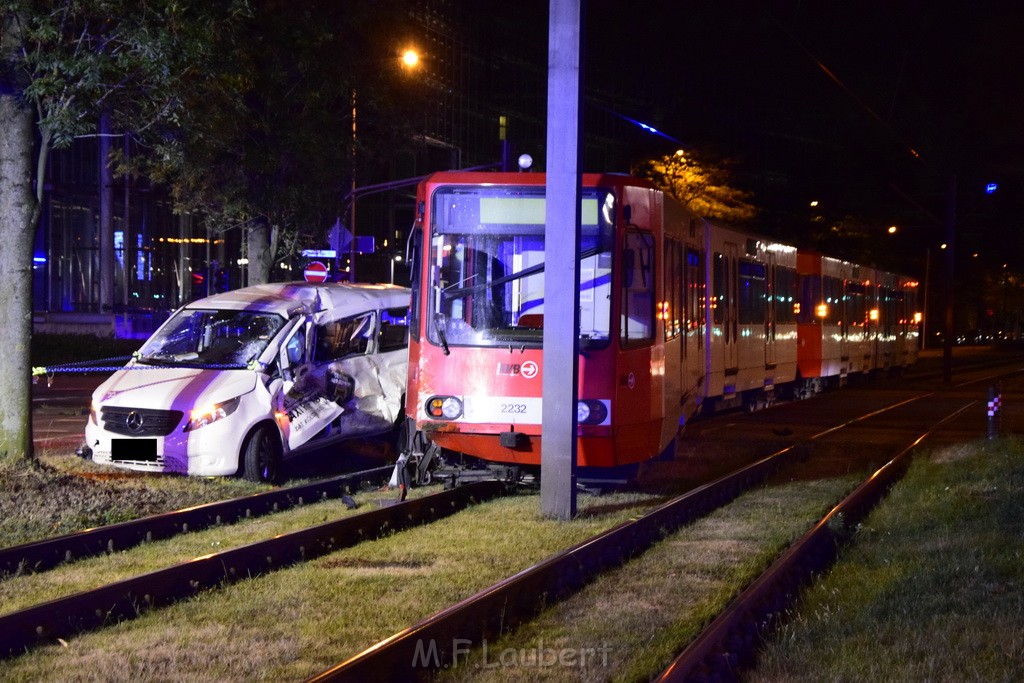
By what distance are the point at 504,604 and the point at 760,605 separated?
153cm

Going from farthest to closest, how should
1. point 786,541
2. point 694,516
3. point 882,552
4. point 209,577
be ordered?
point 694,516
point 786,541
point 882,552
point 209,577

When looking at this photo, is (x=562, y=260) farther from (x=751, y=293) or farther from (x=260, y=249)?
(x=260, y=249)

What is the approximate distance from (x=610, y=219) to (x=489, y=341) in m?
1.65

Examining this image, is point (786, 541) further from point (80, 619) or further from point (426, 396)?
point (80, 619)

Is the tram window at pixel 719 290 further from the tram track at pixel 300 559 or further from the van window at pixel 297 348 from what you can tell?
the tram track at pixel 300 559

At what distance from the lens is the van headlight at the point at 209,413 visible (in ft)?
45.3

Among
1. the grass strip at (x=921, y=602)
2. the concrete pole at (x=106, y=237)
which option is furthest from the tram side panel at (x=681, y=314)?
the concrete pole at (x=106, y=237)

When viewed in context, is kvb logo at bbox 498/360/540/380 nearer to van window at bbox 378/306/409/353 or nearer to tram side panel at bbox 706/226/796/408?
van window at bbox 378/306/409/353

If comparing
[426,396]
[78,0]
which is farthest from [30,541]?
[78,0]

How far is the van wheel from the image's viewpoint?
14219 mm

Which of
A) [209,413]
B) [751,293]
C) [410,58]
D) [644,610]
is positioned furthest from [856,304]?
A: [644,610]

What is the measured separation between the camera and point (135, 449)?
546 inches

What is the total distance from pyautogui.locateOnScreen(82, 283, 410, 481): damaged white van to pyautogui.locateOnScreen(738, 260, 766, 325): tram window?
21.0 feet

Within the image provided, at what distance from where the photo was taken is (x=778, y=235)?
61.1 metres
